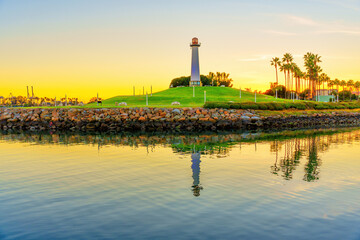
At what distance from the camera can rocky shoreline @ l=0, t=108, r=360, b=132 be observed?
145 feet

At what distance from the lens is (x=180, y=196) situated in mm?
11906

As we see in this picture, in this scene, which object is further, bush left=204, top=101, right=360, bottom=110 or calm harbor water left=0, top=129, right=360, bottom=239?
bush left=204, top=101, right=360, bottom=110

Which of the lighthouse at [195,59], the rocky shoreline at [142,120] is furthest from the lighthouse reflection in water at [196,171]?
the lighthouse at [195,59]

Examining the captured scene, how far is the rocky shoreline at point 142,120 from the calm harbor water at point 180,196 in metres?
23.1

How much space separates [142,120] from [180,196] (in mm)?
→ 33519

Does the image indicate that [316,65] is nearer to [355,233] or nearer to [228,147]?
[228,147]

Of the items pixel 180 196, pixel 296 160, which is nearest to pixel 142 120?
pixel 296 160

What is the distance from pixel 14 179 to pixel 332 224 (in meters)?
12.4

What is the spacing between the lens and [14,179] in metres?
14.8

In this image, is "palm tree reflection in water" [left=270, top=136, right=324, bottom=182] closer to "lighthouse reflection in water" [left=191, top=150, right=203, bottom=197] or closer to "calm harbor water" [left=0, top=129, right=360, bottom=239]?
"calm harbor water" [left=0, top=129, right=360, bottom=239]

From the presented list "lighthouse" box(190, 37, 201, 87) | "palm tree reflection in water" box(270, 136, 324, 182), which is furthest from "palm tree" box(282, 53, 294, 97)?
"palm tree reflection in water" box(270, 136, 324, 182)

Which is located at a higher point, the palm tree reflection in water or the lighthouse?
the lighthouse

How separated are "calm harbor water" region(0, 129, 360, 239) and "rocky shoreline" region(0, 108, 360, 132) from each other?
23.1 m

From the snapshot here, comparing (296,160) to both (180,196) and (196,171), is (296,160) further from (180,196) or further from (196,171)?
(180,196)
